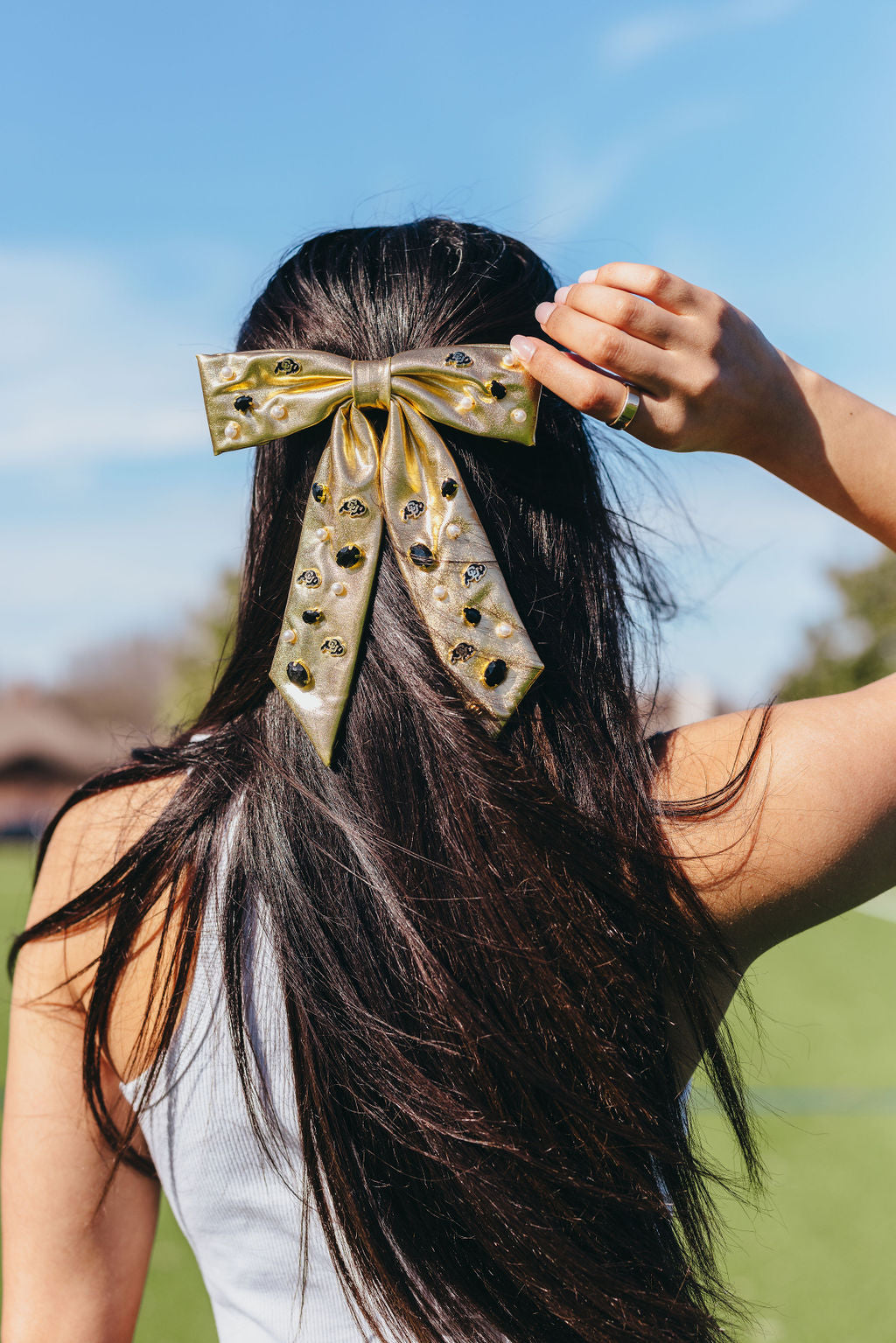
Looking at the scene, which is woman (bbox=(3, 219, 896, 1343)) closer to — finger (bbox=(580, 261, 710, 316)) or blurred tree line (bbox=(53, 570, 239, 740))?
finger (bbox=(580, 261, 710, 316))

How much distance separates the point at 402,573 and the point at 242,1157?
575 mm

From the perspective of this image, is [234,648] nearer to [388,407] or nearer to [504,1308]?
[388,407]

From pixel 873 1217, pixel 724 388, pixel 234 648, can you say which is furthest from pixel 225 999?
pixel 873 1217

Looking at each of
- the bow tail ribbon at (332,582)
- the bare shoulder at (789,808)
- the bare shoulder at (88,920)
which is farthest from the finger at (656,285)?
the bare shoulder at (88,920)

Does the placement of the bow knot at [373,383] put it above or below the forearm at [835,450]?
below

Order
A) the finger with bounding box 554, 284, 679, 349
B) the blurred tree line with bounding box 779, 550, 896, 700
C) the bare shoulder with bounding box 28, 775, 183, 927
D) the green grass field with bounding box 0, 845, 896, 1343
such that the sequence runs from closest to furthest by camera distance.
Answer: the finger with bounding box 554, 284, 679, 349 → the bare shoulder with bounding box 28, 775, 183, 927 → the green grass field with bounding box 0, 845, 896, 1343 → the blurred tree line with bounding box 779, 550, 896, 700

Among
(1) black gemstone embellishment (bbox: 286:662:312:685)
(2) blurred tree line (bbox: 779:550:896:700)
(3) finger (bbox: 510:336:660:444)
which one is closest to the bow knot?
(3) finger (bbox: 510:336:660:444)

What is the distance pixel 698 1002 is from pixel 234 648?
0.58 metres

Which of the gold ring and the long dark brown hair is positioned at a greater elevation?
the gold ring

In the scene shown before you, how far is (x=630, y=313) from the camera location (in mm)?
896

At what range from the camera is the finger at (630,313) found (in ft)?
2.94

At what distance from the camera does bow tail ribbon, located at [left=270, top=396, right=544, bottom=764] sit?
92 centimetres

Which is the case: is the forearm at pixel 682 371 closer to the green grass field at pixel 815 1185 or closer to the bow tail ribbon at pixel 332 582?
the bow tail ribbon at pixel 332 582

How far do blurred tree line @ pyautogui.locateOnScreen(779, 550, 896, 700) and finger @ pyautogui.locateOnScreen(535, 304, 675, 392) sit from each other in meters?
17.3
